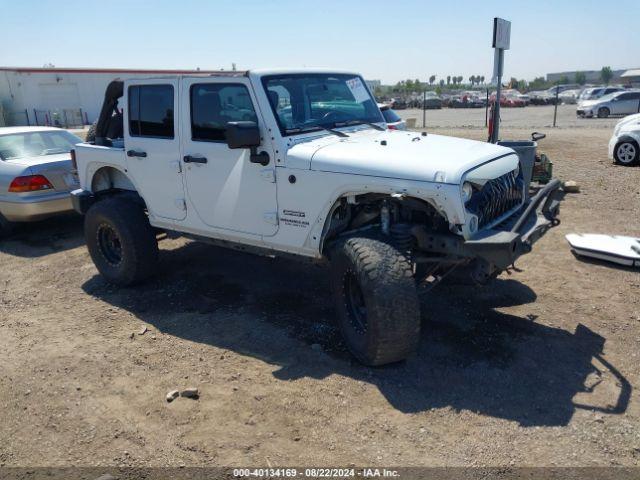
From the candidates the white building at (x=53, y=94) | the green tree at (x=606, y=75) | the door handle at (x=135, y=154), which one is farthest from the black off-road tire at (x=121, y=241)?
the green tree at (x=606, y=75)

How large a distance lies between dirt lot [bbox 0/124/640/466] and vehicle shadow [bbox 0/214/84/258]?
4.42 ft

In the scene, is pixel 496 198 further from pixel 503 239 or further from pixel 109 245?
pixel 109 245

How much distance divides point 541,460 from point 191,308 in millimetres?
3489

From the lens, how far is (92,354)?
461 cm

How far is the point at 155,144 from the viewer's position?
536 cm

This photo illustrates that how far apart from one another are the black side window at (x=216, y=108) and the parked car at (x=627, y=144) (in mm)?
10255

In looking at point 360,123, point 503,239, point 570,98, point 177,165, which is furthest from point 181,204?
point 570,98

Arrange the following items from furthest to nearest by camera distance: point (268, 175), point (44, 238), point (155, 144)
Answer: point (44, 238), point (155, 144), point (268, 175)

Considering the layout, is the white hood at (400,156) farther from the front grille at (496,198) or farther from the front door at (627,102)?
the front door at (627,102)

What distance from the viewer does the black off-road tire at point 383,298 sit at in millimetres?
3797

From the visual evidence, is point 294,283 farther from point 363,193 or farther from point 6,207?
point 6,207

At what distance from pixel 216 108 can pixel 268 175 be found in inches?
36.1

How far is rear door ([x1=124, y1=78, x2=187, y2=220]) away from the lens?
524 centimetres

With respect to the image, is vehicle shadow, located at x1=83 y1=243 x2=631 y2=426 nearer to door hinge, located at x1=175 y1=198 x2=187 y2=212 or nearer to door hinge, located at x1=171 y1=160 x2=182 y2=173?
door hinge, located at x1=175 y1=198 x2=187 y2=212
